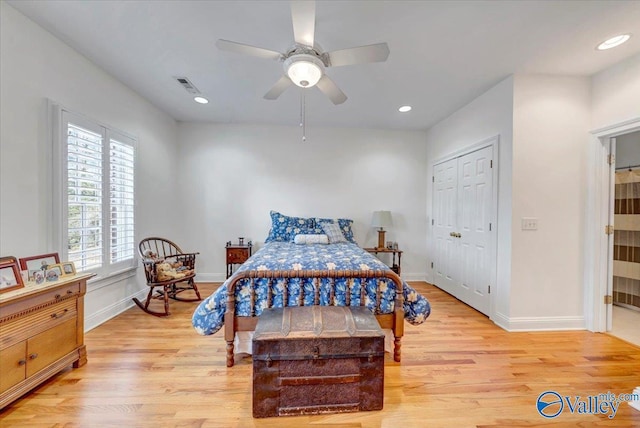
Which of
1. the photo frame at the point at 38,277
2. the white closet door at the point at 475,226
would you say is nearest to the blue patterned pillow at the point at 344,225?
the white closet door at the point at 475,226

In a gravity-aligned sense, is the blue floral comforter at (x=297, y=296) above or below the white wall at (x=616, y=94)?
below

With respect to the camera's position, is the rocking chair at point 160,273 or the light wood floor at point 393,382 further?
the rocking chair at point 160,273

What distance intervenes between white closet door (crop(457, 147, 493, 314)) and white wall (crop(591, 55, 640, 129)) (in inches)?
38.5

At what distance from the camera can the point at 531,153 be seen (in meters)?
2.78

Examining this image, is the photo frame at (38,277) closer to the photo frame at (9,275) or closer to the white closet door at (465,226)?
Result: the photo frame at (9,275)

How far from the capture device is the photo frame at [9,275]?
1638mm

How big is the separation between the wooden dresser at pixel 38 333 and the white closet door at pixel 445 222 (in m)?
4.19

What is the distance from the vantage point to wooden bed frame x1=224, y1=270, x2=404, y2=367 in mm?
2111

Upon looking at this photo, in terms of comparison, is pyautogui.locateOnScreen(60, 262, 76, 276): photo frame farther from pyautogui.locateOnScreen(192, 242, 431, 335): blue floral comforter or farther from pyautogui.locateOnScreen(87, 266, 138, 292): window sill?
pyautogui.locateOnScreen(192, 242, 431, 335): blue floral comforter

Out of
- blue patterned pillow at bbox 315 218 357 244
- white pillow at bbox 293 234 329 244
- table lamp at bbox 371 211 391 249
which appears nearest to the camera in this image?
white pillow at bbox 293 234 329 244

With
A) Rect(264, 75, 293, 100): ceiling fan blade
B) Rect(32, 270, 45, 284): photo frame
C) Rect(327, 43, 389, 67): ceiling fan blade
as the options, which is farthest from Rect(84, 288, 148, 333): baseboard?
Rect(327, 43, 389, 67): ceiling fan blade

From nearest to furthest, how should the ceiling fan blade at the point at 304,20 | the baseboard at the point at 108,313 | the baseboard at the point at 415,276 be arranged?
the ceiling fan blade at the point at 304,20 < the baseboard at the point at 108,313 < the baseboard at the point at 415,276

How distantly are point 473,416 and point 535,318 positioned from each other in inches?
69.2

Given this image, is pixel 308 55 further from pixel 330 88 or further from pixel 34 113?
pixel 34 113
